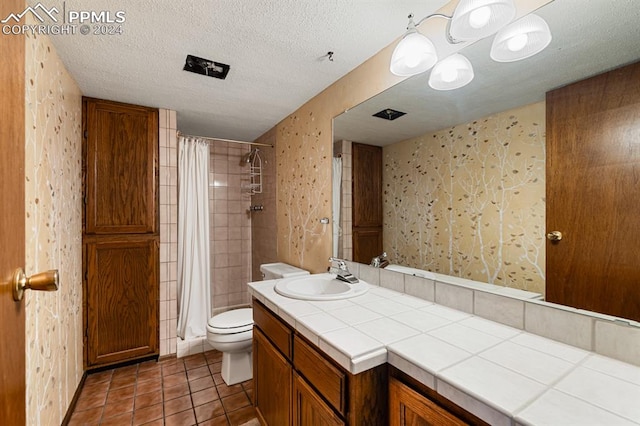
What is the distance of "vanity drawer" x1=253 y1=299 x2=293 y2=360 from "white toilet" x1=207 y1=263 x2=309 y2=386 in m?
0.54

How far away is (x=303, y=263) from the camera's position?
244 centimetres

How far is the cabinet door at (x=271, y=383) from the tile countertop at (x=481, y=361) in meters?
0.27

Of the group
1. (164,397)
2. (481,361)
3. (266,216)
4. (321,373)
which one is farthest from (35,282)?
(266,216)

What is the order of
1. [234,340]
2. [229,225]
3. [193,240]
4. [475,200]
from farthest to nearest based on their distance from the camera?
[229,225], [193,240], [234,340], [475,200]

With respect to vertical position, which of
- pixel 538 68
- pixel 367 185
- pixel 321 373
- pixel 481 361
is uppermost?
pixel 538 68

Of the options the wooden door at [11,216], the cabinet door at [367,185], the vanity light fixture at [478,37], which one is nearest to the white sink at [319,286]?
the cabinet door at [367,185]

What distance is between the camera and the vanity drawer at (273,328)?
4.06 feet

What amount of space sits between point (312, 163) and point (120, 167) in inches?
61.7

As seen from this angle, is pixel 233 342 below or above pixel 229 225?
below

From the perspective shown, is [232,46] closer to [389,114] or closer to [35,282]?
[389,114]

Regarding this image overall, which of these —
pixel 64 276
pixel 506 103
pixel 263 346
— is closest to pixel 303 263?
pixel 263 346

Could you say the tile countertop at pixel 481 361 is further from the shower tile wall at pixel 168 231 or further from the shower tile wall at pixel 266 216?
the shower tile wall at pixel 266 216

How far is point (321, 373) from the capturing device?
3.27 ft

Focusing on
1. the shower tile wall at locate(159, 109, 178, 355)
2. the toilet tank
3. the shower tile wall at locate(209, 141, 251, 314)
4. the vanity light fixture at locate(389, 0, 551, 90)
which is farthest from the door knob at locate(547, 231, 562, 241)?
the shower tile wall at locate(209, 141, 251, 314)
